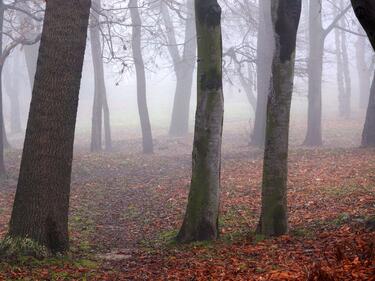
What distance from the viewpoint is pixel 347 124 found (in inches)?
1380

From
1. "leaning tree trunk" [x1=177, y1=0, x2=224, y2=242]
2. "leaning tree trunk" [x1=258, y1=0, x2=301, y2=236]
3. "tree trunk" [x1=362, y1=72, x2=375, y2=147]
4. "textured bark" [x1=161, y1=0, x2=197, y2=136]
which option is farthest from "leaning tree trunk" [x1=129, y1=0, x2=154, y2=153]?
"leaning tree trunk" [x1=258, y1=0, x2=301, y2=236]

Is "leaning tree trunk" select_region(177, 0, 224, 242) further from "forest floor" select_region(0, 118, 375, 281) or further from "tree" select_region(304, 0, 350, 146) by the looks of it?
"tree" select_region(304, 0, 350, 146)

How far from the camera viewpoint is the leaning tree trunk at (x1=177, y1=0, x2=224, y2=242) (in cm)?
900

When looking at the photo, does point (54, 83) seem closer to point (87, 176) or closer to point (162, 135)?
point (87, 176)

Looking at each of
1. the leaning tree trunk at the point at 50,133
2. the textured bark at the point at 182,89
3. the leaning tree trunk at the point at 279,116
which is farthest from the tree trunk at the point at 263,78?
the leaning tree trunk at the point at 50,133

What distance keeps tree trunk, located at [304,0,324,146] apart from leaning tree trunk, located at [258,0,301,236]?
16.9 m

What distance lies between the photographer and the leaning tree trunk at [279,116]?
8562 millimetres

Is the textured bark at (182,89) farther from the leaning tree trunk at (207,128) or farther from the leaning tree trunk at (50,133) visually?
the leaning tree trunk at (50,133)

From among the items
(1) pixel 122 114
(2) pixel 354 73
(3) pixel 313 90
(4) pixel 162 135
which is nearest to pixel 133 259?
(3) pixel 313 90

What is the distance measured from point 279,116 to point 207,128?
48.4 inches

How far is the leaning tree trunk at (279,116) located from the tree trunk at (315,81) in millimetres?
16922

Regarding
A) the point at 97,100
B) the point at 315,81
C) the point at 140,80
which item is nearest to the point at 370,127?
the point at 315,81

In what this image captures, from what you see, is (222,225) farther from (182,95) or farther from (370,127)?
(182,95)

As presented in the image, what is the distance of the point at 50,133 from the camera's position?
8.18m
